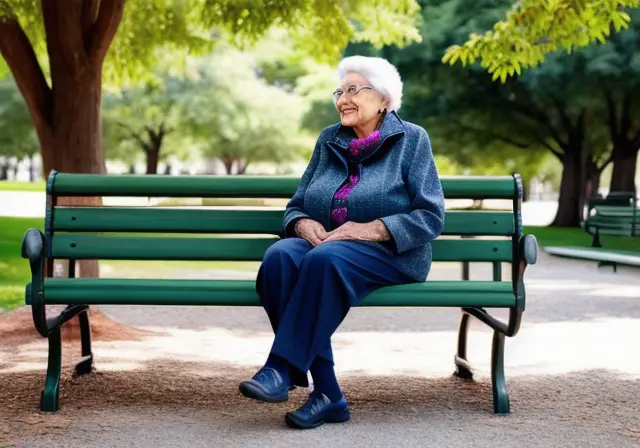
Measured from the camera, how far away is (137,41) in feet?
40.8

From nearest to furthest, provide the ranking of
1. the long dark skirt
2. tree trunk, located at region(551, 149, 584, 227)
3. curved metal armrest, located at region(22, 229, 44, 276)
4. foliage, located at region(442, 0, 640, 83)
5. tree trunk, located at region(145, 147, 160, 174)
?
the long dark skirt → curved metal armrest, located at region(22, 229, 44, 276) → foliage, located at region(442, 0, 640, 83) → tree trunk, located at region(551, 149, 584, 227) → tree trunk, located at region(145, 147, 160, 174)

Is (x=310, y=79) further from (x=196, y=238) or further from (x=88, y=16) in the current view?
(x=196, y=238)

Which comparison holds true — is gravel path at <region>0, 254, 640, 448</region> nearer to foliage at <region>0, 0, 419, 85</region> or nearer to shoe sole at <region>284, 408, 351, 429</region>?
shoe sole at <region>284, 408, 351, 429</region>

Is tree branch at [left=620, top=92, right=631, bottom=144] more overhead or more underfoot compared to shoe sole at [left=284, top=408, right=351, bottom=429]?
more overhead

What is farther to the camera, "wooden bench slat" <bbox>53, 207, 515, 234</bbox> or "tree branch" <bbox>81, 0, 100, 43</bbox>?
"tree branch" <bbox>81, 0, 100, 43</bbox>

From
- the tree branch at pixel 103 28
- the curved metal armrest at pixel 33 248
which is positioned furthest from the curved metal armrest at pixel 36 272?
the tree branch at pixel 103 28

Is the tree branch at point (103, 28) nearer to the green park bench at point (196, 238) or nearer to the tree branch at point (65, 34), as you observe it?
the tree branch at point (65, 34)

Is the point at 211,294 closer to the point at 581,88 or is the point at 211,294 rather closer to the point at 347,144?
the point at 347,144

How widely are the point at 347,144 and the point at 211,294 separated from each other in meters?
0.95

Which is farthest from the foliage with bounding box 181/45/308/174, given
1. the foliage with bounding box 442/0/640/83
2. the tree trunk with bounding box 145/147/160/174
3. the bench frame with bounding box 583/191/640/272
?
the foliage with bounding box 442/0/640/83

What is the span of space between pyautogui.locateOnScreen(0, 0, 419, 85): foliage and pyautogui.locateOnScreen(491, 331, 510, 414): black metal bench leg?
560 cm

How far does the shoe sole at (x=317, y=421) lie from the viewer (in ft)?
15.3

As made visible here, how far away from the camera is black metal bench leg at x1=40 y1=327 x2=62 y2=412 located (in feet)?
16.4

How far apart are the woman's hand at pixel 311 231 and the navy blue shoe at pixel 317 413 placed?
705mm
